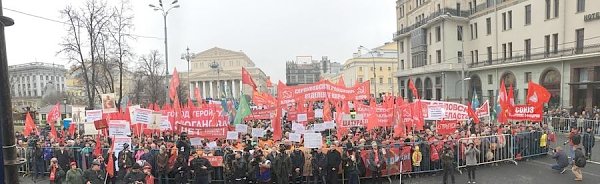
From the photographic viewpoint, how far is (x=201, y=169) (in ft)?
36.7

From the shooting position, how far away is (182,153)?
12398 mm

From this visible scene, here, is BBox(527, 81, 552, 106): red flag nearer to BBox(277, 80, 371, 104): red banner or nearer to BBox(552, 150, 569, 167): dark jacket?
BBox(552, 150, 569, 167): dark jacket


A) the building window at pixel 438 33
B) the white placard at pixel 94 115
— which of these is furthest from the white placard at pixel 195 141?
the building window at pixel 438 33

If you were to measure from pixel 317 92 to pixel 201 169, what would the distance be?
7.51 metres

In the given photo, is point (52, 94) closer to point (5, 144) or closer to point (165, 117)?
point (165, 117)

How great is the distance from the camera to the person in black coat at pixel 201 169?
11.2 metres

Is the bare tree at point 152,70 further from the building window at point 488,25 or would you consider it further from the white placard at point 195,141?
the building window at point 488,25

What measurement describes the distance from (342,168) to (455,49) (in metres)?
44.7

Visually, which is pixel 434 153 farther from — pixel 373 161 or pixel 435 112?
pixel 373 161

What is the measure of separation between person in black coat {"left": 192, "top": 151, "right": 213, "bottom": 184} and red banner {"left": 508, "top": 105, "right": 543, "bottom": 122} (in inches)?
460

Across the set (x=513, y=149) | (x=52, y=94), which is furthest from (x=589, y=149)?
(x=52, y=94)

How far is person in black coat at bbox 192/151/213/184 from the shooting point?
1121 cm

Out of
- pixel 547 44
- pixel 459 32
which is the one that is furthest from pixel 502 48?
pixel 459 32

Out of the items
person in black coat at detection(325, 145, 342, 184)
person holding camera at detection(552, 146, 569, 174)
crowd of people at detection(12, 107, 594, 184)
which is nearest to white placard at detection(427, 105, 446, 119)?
crowd of people at detection(12, 107, 594, 184)
